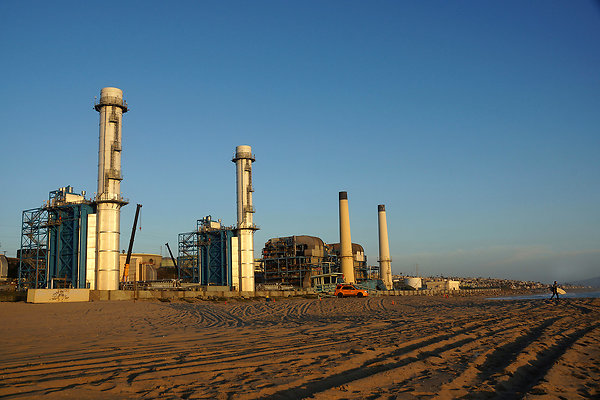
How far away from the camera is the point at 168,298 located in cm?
4816

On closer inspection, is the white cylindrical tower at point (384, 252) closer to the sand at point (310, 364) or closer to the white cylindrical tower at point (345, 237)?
the white cylindrical tower at point (345, 237)

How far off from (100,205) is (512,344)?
52956 millimetres

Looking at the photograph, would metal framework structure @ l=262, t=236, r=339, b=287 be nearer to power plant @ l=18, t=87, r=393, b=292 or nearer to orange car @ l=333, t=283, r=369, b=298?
power plant @ l=18, t=87, r=393, b=292

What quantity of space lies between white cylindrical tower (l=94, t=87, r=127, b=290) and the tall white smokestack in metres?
25.3

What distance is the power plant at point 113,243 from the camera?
55531mm

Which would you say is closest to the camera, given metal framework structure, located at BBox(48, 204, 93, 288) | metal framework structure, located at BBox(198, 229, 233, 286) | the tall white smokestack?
metal framework structure, located at BBox(48, 204, 93, 288)

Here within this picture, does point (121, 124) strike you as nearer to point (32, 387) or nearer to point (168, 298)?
point (168, 298)

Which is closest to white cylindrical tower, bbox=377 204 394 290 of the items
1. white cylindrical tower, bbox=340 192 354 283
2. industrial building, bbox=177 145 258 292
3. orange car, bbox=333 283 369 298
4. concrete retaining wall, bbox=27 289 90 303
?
white cylindrical tower, bbox=340 192 354 283

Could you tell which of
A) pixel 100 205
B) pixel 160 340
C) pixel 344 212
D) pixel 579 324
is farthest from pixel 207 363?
pixel 344 212

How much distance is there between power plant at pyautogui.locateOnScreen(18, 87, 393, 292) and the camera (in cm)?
5553

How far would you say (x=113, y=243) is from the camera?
2174 inches

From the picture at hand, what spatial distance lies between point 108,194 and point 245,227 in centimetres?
2748

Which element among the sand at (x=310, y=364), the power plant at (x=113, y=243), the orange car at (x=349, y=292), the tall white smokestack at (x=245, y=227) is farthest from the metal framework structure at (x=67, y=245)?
the sand at (x=310, y=364)

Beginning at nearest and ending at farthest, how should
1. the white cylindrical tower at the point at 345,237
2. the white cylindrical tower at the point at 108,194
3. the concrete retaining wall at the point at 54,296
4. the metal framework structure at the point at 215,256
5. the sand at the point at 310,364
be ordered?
A: 1. the sand at the point at 310,364
2. the concrete retaining wall at the point at 54,296
3. the white cylindrical tower at the point at 108,194
4. the metal framework structure at the point at 215,256
5. the white cylindrical tower at the point at 345,237
